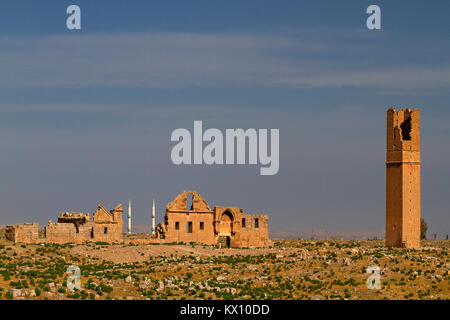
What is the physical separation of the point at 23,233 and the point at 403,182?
2972 centimetres

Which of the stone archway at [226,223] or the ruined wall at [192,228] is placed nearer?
the ruined wall at [192,228]

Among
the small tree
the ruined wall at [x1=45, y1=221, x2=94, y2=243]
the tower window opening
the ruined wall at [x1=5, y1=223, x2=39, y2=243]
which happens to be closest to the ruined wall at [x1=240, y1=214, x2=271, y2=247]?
the ruined wall at [x1=45, y1=221, x2=94, y2=243]

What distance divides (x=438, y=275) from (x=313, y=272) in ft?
25.9

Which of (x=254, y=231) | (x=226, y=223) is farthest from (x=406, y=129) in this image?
(x=226, y=223)

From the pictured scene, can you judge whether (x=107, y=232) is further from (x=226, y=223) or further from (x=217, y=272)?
(x=217, y=272)

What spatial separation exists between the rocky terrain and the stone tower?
267 centimetres

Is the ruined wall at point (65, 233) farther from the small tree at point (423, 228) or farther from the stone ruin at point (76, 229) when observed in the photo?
the small tree at point (423, 228)

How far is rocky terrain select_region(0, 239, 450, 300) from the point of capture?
4981 cm

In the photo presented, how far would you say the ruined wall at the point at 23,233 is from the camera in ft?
223

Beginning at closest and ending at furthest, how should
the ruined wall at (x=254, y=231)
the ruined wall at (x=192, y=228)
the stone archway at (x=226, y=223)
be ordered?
the ruined wall at (x=192, y=228)
the ruined wall at (x=254, y=231)
the stone archway at (x=226, y=223)

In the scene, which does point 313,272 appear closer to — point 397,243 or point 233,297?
point 233,297

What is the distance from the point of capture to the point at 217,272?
190ft

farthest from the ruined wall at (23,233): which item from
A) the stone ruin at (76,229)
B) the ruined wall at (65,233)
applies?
the ruined wall at (65,233)

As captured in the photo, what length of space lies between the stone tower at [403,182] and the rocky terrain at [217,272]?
267 cm
